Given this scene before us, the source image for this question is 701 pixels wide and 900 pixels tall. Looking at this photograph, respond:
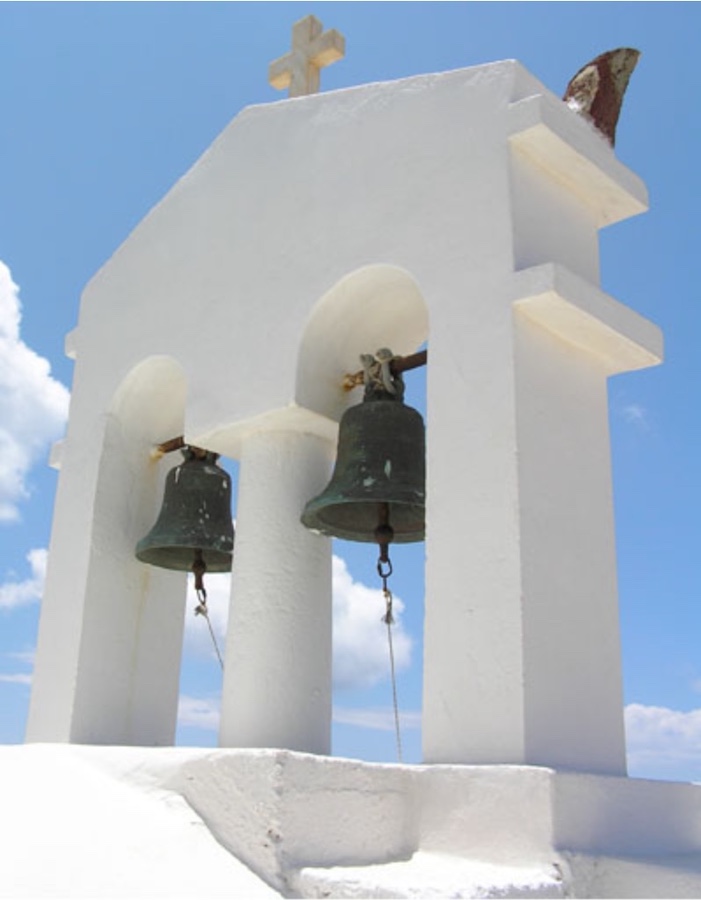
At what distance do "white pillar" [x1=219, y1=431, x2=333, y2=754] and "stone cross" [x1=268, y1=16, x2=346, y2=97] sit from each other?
196 centimetres

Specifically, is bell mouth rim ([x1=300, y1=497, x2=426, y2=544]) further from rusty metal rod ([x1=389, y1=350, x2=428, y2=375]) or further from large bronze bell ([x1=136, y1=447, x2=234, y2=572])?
large bronze bell ([x1=136, y1=447, x2=234, y2=572])

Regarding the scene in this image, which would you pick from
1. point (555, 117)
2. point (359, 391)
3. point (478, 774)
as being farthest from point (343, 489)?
point (555, 117)

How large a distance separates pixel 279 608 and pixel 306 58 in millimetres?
2875

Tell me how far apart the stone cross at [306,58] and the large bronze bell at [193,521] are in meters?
1.96

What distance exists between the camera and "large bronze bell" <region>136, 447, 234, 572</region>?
543cm

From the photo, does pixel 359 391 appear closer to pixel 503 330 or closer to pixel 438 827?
pixel 503 330

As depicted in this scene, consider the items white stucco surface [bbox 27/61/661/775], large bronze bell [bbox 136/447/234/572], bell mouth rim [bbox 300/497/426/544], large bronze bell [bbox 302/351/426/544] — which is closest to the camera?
white stucco surface [bbox 27/61/661/775]

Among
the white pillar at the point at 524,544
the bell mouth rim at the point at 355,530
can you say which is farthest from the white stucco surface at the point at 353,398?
the bell mouth rim at the point at 355,530

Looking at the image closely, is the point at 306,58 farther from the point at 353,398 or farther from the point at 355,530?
the point at 355,530

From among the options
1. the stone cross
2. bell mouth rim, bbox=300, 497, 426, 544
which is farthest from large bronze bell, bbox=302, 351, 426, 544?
the stone cross

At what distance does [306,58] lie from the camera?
5.64m

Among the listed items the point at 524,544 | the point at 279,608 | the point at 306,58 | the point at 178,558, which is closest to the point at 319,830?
the point at 524,544

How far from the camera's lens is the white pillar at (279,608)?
4578 mm

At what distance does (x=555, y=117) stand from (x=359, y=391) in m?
1.47
